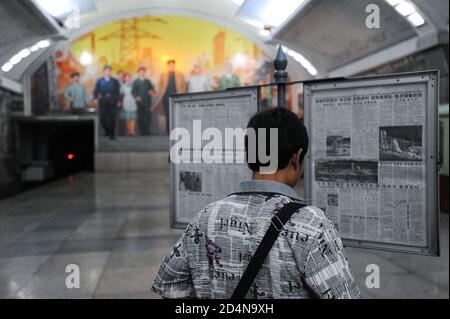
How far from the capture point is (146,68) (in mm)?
19625

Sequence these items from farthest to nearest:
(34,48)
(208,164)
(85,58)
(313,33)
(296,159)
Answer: (85,58) < (208,164) < (313,33) < (34,48) < (296,159)

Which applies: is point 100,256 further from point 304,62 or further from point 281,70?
point 304,62

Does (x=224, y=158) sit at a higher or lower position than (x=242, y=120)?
lower

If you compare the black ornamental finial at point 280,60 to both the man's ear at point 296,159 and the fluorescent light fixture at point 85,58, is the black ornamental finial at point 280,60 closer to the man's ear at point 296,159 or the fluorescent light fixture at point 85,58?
the man's ear at point 296,159

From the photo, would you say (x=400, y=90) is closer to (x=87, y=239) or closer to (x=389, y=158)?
(x=389, y=158)

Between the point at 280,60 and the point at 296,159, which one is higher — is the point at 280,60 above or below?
above

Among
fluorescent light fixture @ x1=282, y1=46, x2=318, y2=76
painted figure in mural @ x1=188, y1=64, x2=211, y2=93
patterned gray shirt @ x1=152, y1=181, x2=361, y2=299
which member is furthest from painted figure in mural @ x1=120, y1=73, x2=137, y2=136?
A: patterned gray shirt @ x1=152, y1=181, x2=361, y2=299

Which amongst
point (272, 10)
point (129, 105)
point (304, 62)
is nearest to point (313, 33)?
point (304, 62)

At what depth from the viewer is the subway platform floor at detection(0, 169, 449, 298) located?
216 cm

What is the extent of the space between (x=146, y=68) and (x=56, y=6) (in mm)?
18451

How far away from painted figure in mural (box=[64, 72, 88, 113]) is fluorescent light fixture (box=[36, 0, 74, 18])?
18097mm

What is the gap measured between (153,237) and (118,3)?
3413 millimetres

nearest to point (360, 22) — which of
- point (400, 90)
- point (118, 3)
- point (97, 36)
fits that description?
point (400, 90)
